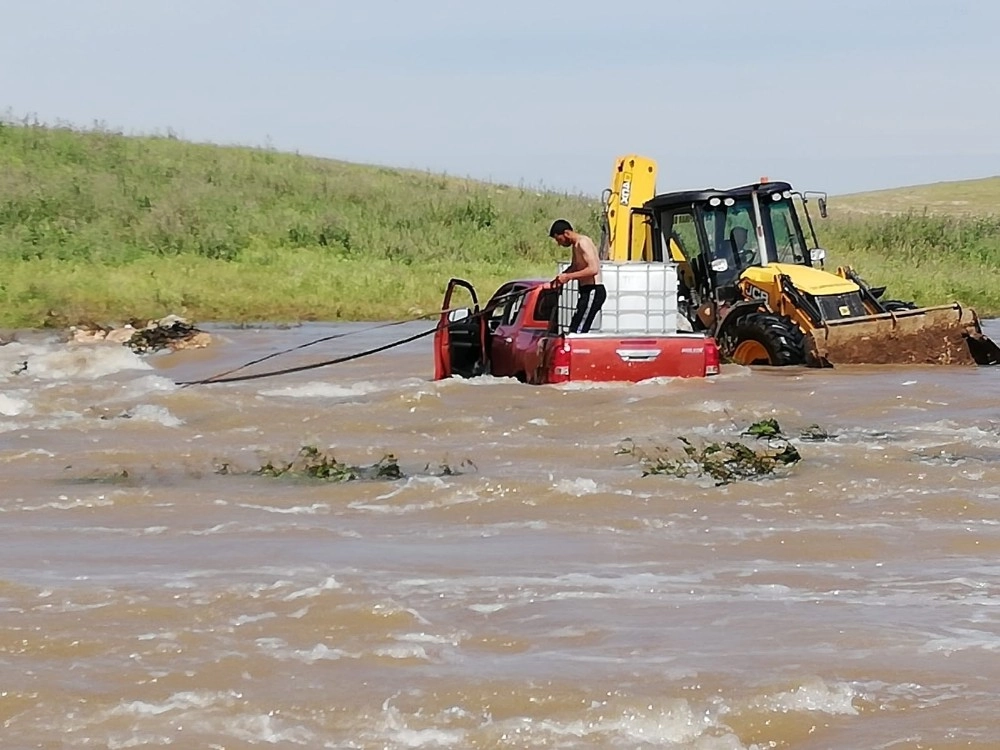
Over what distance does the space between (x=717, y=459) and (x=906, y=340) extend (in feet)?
24.8

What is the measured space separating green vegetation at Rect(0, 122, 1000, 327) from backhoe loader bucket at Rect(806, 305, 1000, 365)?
1339cm

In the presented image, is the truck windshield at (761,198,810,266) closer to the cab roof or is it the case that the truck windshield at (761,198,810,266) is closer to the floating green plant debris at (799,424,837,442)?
the cab roof

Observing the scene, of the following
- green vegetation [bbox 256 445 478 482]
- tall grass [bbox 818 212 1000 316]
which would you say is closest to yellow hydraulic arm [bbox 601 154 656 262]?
green vegetation [bbox 256 445 478 482]

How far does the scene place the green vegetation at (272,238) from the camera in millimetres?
31328

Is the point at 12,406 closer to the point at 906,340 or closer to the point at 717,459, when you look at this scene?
the point at 717,459

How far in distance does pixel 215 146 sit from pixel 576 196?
11.9m

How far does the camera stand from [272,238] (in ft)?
128

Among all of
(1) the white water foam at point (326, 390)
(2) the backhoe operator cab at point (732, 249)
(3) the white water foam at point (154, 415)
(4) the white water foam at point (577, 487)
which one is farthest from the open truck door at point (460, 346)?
(4) the white water foam at point (577, 487)

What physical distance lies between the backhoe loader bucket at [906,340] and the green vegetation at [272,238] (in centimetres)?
1339

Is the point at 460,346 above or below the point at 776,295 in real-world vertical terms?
below

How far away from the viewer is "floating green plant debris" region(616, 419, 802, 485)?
10000mm

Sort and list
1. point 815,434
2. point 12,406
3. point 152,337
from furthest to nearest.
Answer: point 152,337 < point 12,406 < point 815,434

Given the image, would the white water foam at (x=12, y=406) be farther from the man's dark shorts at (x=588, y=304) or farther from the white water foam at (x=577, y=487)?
the white water foam at (x=577, y=487)

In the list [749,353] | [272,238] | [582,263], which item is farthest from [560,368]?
[272,238]
